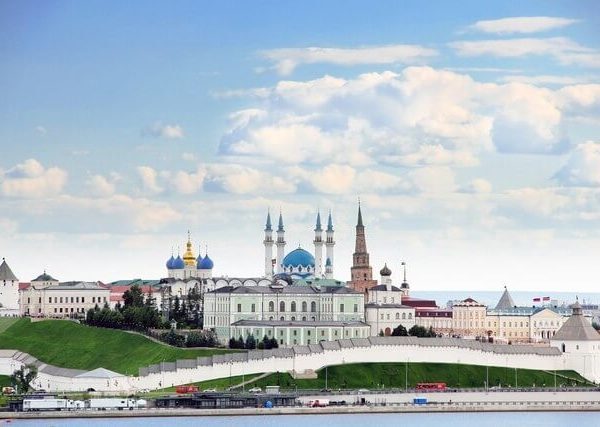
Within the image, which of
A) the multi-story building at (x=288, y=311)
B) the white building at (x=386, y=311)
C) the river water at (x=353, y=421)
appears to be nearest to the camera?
the river water at (x=353, y=421)

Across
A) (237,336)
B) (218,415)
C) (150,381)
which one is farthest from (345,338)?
(218,415)

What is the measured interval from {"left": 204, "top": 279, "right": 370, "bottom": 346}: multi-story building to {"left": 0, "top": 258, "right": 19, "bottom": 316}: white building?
2648 cm

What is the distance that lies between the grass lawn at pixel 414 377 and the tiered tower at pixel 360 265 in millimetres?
28428

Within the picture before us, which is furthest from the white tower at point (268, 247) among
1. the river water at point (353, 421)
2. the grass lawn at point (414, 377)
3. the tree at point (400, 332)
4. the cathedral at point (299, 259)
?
the river water at point (353, 421)

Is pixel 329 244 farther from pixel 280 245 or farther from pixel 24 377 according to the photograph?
pixel 24 377

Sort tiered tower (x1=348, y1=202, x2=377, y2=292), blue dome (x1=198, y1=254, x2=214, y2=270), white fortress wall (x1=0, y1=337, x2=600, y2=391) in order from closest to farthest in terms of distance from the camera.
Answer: white fortress wall (x1=0, y1=337, x2=600, y2=391)
tiered tower (x1=348, y1=202, x2=377, y2=292)
blue dome (x1=198, y1=254, x2=214, y2=270)

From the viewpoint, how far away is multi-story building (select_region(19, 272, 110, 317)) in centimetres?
14112

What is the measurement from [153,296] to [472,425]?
55.5 meters

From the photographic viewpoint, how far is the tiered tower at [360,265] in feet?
446

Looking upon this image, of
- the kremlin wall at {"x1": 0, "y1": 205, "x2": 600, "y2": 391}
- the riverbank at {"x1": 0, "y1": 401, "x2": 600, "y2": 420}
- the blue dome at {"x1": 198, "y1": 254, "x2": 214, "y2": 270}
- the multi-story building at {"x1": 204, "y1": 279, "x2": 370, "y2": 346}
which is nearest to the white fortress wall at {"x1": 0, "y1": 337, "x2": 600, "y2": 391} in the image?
the kremlin wall at {"x1": 0, "y1": 205, "x2": 600, "y2": 391}

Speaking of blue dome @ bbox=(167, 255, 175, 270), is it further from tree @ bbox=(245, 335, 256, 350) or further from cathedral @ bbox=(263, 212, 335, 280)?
tree @ bbox=(245, 335, 256, 350)

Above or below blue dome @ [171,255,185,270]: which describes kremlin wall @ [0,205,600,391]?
below

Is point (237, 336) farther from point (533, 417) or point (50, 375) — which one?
point (533, 417)

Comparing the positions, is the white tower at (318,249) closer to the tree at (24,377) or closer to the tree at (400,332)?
the tree at (400,332)
